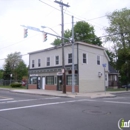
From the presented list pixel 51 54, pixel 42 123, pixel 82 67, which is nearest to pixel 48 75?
pixel 51 54

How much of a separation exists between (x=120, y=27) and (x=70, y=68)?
1773 cm

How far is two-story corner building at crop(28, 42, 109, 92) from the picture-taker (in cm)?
2653

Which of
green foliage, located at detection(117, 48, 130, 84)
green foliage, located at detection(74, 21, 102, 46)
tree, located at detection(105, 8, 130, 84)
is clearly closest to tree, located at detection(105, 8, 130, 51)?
tree, located at detection(105, 8, 130, 84)

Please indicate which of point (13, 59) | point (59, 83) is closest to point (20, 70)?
point (13, 59)

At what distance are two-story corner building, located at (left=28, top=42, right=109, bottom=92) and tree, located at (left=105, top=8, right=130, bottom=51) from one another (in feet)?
32.3

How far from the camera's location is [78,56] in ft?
86.3

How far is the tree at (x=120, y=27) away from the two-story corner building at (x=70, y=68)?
387 inches

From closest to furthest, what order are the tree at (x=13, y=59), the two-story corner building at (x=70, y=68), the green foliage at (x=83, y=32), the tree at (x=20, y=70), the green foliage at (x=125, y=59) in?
the two-story corner building at (x=70, y=68) < the green foliage at (x=125, y=59) < the green foliage at (x=83, y=32) < the tree at (x=13, y=59) < the tree at (x=20, y=70)

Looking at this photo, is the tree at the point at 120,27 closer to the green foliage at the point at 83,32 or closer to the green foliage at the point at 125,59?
the green foliage at the point at 125,59

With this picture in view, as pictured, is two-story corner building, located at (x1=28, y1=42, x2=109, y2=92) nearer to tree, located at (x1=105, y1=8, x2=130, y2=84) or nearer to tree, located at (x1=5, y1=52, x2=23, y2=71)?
tree, located at (x1=105, y1=8, x2=130, y2=84)

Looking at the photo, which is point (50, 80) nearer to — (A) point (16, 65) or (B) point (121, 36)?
(B) point (121, 36)

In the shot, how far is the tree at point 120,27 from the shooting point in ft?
125

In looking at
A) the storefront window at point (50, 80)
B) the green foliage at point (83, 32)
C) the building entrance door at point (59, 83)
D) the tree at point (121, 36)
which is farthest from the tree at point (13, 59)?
the building entrance door at point (59, 83)

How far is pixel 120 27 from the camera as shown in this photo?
3881 cm
